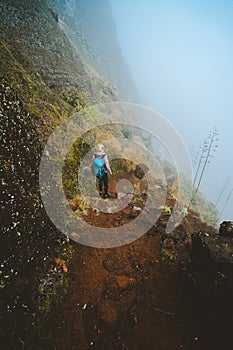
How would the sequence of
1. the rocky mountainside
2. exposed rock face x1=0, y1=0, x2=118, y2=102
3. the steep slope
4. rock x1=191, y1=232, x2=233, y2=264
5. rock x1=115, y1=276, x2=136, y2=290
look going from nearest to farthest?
the rocky mountainside, rock x1=191, y1=232, x2=233, y2=264, rock x1=115, y1=276, x2=136, y2=290, exposed rock face x1=0, y1=0, x2=118, y2=102, the steep slope

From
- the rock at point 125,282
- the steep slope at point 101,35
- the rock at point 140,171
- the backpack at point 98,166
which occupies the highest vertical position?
the steep slope at point 101,35

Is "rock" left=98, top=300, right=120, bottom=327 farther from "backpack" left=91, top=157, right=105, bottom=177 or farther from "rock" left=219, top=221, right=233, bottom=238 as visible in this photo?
"backpack" left=91, top=157, right=105, bottom=177

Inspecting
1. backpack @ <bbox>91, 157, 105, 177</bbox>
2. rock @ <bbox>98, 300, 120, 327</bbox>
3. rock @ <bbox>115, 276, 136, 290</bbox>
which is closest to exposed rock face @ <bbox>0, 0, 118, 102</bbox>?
backpack @ <bbox>91, 157, 105, 177</bbox>

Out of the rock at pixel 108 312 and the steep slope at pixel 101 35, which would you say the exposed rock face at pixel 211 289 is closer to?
the rock at pixel 108 312

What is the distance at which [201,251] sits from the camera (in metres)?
5.11

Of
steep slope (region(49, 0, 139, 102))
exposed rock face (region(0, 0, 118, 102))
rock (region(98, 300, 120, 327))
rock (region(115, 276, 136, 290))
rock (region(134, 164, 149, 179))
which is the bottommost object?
rock (region(98, 300, 120, 327))

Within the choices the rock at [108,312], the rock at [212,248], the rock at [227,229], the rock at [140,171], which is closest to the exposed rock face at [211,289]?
the rock at [212,248]

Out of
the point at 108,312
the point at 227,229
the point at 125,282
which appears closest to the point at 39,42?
the point at 125,282

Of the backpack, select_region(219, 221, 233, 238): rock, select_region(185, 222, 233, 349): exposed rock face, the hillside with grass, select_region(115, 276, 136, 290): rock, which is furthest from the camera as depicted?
the backpack

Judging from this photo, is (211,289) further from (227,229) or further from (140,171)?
(140,171)

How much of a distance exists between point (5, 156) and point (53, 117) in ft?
15.5

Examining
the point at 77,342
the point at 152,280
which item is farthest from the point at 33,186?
the point at 152,280

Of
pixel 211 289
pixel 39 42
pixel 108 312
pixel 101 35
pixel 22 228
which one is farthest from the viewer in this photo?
pixel 101 35

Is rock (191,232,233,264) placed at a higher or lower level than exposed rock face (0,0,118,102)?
lower
